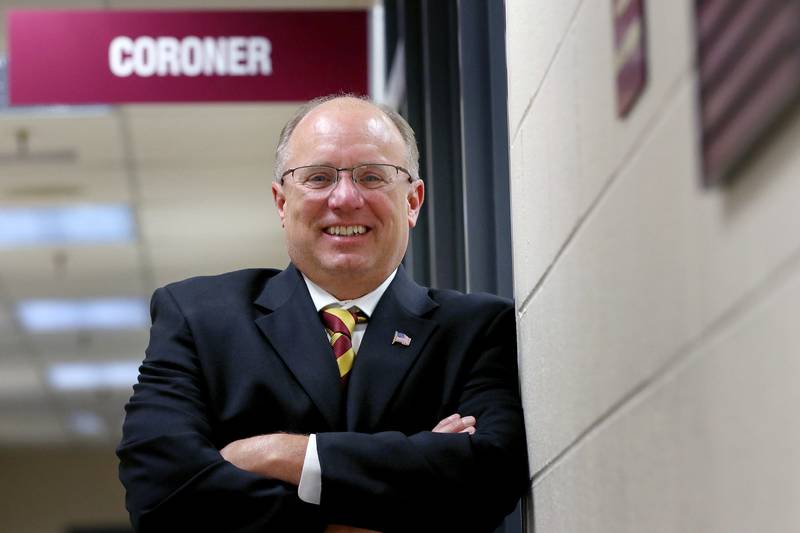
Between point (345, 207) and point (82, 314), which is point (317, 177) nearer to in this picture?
point (345, 207)

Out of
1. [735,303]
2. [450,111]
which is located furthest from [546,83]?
[450,111]

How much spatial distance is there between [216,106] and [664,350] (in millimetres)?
5468

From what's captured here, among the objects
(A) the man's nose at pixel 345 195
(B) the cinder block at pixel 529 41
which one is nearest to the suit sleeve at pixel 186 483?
(A) the man's nose at pixel 345 195

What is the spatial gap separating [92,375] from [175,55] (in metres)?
7.73

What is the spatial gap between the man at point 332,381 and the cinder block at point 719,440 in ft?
1.83

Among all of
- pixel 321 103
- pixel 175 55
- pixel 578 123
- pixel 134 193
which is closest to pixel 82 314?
pixel 134 193

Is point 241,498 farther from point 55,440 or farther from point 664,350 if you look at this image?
point 55,440

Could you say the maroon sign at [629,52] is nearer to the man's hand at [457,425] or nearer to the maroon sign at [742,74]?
the maroon sign at [742,74]

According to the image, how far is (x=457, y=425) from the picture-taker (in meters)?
2.29

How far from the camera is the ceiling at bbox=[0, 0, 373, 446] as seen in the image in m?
6.70

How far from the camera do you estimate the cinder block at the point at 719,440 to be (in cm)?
102

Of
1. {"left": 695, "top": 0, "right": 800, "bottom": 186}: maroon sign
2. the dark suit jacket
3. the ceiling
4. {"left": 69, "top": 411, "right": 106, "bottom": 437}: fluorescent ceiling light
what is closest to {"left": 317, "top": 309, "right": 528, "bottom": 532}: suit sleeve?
the dark suit jacket

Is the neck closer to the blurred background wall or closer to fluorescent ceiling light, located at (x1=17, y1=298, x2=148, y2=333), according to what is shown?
the blurred background wall

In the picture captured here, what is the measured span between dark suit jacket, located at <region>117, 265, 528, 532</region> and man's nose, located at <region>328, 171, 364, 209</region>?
19 centimetres
